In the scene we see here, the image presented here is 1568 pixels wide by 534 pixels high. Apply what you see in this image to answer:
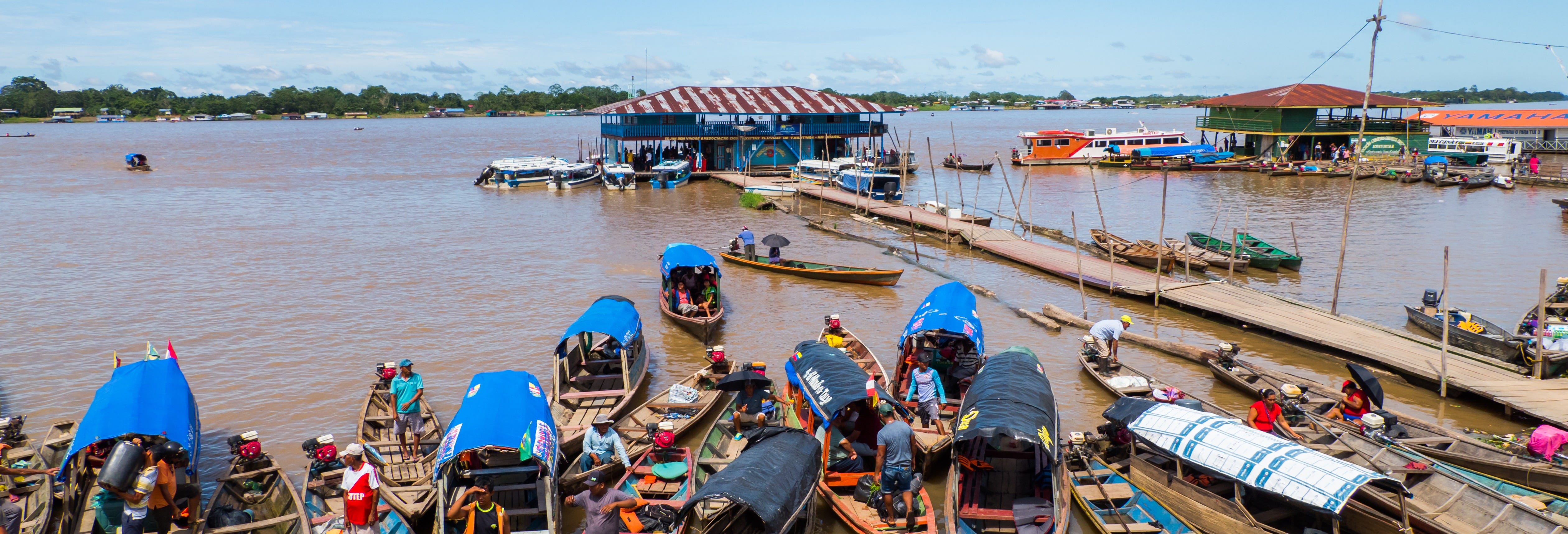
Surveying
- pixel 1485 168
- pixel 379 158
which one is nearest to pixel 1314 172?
pixel 1485 168

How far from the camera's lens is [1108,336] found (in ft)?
47.5

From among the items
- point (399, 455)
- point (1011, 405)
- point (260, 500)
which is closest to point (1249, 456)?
point (1011, 405)

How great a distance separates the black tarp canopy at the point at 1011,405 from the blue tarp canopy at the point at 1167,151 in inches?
1826

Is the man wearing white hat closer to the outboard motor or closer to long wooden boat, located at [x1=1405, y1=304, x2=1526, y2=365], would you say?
the outboard motor

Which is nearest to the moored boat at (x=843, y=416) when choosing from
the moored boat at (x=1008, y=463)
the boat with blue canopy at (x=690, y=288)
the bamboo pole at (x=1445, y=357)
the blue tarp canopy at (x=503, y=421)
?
the moored boat at (x=1008, y=463)

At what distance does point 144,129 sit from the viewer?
13100 cm

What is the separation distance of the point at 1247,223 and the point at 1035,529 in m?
28.8

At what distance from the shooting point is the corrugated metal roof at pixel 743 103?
44906 millimetres

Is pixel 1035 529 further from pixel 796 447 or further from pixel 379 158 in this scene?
pixel 379 158

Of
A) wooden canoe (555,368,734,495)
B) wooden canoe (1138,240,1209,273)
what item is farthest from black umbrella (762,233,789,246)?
wooden canoe (1138,240,1209,273)

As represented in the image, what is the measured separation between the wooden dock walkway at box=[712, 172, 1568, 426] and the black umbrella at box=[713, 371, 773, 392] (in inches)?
371

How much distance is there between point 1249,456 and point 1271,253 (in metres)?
17.2

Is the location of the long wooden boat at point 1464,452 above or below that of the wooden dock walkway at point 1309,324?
below

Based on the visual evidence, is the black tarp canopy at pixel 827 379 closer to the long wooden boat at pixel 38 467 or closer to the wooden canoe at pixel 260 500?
the wooden canoe at pixel 260 500
